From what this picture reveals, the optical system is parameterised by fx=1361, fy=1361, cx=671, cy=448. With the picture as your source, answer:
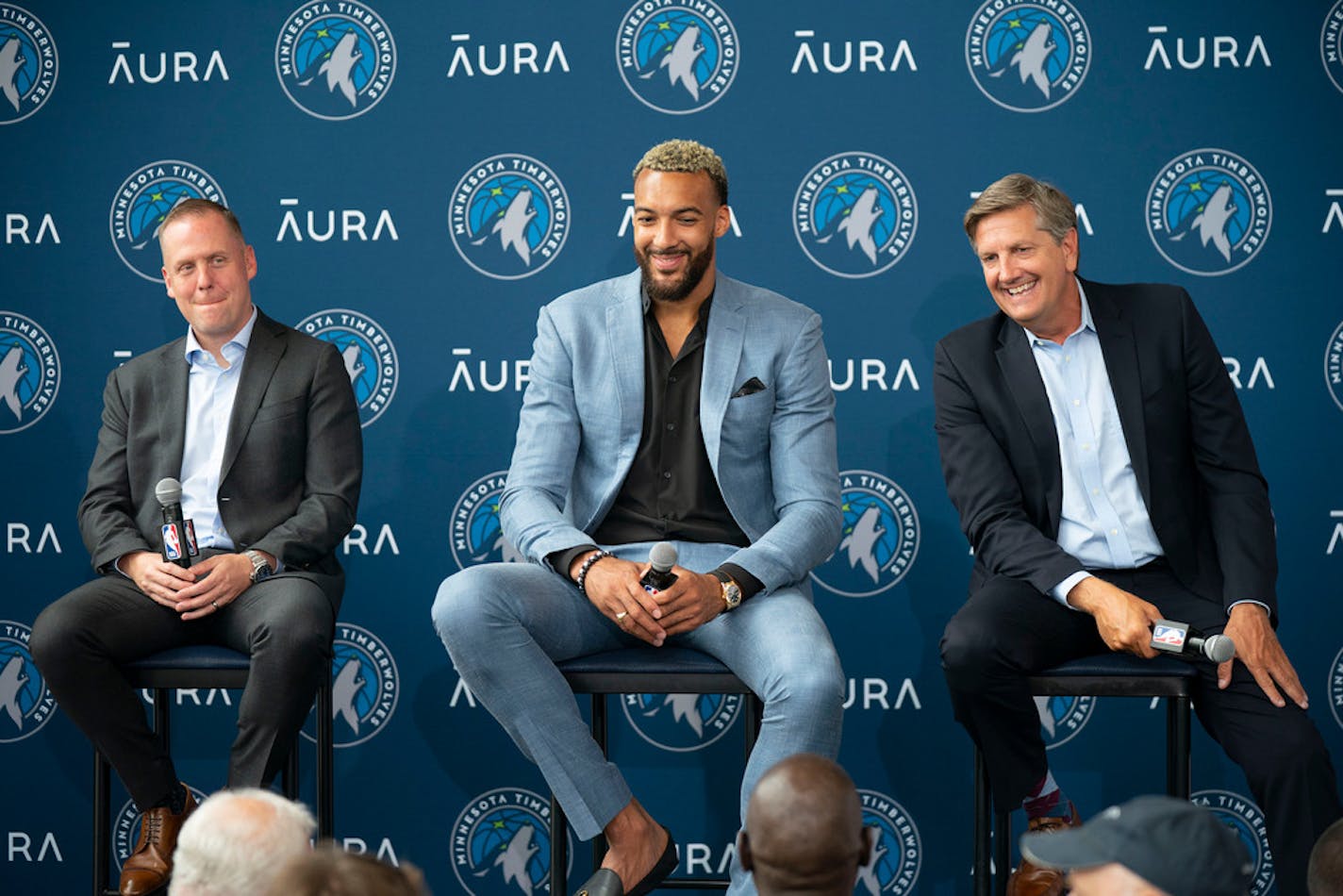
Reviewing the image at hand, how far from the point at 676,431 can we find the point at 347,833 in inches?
66.1

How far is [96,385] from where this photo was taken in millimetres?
4035

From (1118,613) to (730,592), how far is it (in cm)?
79

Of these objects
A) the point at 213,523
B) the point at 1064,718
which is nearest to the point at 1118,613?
the point at 1064,718

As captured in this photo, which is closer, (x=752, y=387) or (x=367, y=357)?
(x=752, y=387)

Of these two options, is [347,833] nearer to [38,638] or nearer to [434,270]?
[38,638]

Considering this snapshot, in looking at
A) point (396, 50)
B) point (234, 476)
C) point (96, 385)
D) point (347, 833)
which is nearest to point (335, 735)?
point (347, 833)

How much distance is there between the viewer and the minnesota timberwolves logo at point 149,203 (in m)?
4.02

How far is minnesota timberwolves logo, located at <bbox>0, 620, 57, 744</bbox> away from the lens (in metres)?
4.02

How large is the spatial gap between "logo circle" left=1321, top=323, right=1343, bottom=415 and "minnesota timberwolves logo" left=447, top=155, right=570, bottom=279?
214 cm

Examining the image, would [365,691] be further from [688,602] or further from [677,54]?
[677,54]

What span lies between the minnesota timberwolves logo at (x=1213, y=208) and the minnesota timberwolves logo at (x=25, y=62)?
3.24 meters

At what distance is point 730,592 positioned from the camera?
285 cm

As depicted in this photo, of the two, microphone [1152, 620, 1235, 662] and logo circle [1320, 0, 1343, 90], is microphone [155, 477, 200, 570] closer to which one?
microphone [1152, 620, 1235, 662]

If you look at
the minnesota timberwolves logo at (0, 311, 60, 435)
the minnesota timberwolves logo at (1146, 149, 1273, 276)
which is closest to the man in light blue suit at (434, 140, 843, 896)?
the minnesota timberwolves logo at (1146, 149, 1273, 276)
